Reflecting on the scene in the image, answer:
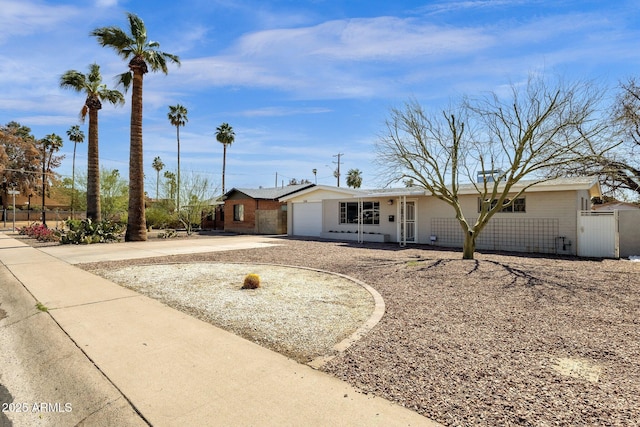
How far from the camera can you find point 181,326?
5141 millimetres

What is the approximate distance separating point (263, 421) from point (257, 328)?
2.26 metres

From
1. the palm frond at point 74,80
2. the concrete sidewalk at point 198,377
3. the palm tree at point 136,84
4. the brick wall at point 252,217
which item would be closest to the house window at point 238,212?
the brick wall at point 252,217

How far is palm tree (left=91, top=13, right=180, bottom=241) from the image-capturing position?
18.7 meters

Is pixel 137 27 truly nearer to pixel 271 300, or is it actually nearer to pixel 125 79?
pixel 125 79

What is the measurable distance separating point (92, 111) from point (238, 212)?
12232mm

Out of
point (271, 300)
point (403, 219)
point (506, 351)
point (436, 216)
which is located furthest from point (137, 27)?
point (506, 351)

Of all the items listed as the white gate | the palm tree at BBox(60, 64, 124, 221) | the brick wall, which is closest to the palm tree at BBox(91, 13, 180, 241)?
the palm tree at BBox(60, 64, 124, 221)

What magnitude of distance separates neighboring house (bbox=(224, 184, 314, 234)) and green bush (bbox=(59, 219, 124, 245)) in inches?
396

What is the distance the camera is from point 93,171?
21.2 metres

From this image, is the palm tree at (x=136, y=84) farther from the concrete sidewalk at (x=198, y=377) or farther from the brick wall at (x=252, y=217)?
the concrete sidewalk at (x=198, y=377)

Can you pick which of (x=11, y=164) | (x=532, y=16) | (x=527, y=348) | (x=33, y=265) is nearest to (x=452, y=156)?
(x=532, y=16)

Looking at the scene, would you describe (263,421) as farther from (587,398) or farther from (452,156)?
(452,156)

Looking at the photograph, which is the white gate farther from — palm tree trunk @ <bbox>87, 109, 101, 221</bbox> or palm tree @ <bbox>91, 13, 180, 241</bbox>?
palm tree trunk @ <bbox>87, 109, 101, 221</bbox>

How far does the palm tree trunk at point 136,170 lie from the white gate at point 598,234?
66.3 feet
